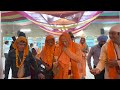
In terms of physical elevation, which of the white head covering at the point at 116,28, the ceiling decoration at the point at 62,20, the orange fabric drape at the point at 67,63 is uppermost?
the ceiling decoration at the point at 62,20

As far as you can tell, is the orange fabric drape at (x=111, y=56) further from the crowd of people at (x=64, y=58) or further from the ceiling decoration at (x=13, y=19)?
the ceiling decoration at (x=13, y=19)

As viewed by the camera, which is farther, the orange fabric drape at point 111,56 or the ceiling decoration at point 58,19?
the ceiling decoration at point 58,19

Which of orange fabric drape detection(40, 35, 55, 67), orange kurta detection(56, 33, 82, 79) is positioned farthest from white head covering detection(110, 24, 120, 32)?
orange fabric drape detection(40, 35, 55, 67)

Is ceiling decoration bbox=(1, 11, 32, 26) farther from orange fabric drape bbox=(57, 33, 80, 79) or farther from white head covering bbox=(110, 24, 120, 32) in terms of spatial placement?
white head covering bbox=(110, 24, 120, 32)

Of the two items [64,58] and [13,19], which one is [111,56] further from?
[13,19]

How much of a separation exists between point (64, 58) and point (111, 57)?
46 centimetres

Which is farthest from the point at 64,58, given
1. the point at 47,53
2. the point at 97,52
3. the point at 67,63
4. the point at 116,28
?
the point at 116,28

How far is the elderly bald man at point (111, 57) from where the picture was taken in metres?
1.68

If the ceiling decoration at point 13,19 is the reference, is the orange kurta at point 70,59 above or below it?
below

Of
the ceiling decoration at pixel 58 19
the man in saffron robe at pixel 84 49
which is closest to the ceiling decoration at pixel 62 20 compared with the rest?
the ceiling decoration at pixel 58 19

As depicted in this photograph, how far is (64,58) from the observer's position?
173 cm

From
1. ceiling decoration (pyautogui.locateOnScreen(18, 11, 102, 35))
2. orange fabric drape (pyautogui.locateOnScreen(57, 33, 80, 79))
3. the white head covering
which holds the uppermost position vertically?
ceiling decoration (pyautogui.locateOnScreen(18, 11, 102, 35))

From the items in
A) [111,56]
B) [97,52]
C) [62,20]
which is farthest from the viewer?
[62,20]

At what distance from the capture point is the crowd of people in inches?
67.4
